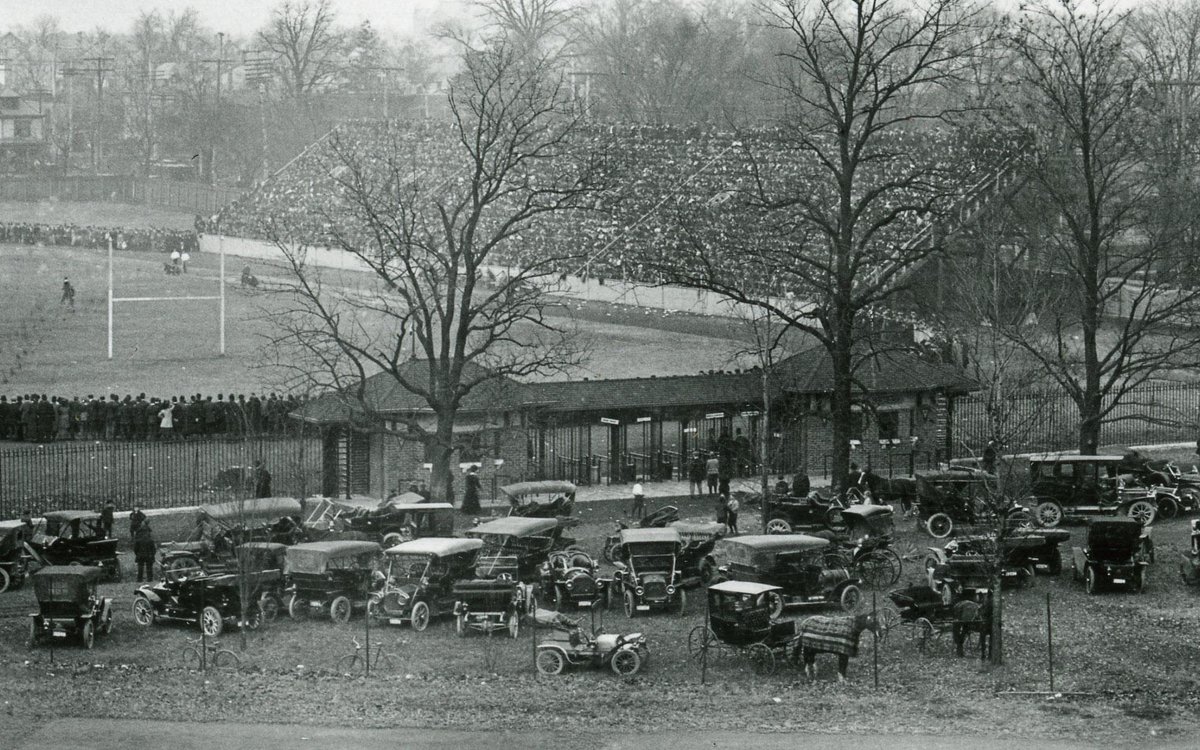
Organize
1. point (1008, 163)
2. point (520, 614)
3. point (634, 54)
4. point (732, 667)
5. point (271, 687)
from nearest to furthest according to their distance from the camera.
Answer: point (271, 687)
point (732, 667)
point (520, 614)
point (1008, 163)
point (634, 54)

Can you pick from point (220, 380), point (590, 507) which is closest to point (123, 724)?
point (590, 507)

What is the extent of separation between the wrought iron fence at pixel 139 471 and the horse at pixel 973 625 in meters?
15.6

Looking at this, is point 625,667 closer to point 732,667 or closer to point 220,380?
point 732,667

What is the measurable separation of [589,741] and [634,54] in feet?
344

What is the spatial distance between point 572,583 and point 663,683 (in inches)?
168

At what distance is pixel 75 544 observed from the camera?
29938 mm

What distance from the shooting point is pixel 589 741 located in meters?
20.0

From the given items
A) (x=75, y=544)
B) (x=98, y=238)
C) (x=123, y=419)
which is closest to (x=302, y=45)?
(x=98, y=238)

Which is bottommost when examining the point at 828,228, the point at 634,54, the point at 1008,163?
the point at 828,228

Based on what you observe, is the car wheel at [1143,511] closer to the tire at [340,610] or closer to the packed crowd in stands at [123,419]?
the tire at [340,610]

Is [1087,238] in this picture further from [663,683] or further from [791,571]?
[663,683]

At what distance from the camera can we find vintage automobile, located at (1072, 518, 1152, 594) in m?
28.4

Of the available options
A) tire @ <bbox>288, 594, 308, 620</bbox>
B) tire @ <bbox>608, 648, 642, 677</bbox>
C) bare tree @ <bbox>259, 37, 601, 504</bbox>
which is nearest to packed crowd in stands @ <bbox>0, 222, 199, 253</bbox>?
bare tree @ <bbox>259, 37, 601, 504</bbox>

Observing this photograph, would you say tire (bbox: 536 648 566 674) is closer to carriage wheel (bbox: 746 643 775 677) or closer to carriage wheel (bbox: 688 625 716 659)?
carriage wheel (bbox: 688 625 716 659)
